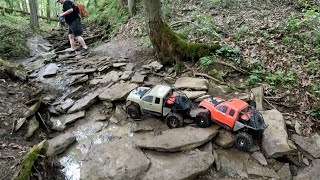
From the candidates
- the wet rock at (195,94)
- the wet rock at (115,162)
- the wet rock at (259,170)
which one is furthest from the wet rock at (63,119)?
the wet rock at (259,170)

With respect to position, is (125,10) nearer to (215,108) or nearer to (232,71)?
(232,71)

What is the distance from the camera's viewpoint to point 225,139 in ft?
17.0

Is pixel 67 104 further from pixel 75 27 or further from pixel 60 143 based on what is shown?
pixel 75 27

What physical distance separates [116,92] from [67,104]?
147 cm

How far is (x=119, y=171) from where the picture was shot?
4684mm

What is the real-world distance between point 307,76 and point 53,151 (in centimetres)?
647

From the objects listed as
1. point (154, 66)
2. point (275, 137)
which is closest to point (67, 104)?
point (154, 66)

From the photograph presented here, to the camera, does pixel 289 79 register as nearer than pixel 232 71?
Yes

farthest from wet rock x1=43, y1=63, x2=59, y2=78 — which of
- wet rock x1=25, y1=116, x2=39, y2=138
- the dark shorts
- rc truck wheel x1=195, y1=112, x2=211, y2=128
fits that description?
rc truck wheel x1=195, y1=112, x2=211, y2=128

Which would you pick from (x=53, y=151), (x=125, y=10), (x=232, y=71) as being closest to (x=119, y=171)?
(x=53, y=151)

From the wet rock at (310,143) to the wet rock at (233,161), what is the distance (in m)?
1.18

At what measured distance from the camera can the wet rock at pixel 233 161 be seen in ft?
15.6

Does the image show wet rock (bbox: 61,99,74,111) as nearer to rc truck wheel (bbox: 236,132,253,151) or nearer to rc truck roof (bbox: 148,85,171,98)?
rc truck roof (bbox: 148,85,171,98)

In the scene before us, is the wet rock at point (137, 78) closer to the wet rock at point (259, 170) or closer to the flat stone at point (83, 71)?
the flat stone at point (83, 71)
